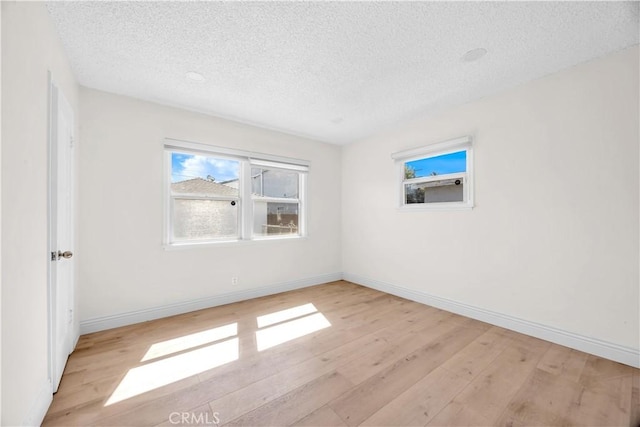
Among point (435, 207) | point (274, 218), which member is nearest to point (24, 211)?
point (274, 218)

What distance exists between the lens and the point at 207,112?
3.27 m

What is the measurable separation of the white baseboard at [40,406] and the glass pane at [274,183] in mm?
2745

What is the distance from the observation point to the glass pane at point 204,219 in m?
3.19

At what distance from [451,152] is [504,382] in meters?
2.51

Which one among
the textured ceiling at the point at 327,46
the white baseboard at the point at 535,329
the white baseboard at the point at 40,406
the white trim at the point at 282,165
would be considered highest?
the textured ceiling at the point at 327,46

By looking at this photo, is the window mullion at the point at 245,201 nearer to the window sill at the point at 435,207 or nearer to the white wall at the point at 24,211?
the white wall at the point at 24,211

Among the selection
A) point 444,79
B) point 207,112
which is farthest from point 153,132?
point 444,79

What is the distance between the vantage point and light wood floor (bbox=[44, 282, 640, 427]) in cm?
154

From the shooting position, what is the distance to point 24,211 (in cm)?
128

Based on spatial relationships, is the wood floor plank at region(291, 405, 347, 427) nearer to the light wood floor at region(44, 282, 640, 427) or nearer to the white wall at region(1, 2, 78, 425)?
the light wood floor at region(44, 282, 640, 427)

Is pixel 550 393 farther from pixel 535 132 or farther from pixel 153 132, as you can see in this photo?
pixel 153 132

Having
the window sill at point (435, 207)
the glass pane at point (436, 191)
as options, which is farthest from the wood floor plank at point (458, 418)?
the glass pane at point (436, 191)
